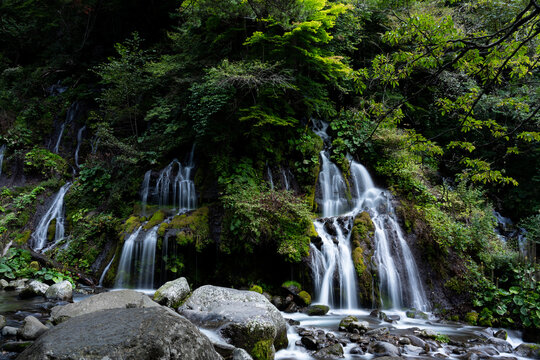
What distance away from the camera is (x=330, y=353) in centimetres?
483

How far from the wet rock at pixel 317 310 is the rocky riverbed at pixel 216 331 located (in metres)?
0.02

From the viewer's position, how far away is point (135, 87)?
11.9 metres

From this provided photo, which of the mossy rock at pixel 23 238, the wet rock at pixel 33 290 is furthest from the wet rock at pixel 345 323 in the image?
the mossy rock at pixel 23 238

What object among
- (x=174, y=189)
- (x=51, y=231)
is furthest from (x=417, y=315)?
(x=51, y=231)

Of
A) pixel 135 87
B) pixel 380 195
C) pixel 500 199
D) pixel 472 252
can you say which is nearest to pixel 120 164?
pixel 135 87

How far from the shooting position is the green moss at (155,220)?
902 centimetres

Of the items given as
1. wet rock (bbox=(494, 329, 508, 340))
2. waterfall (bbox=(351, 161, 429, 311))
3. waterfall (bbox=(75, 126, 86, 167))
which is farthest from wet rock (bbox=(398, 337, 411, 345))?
waterfall (bbox=(75, 126, 86, 167))

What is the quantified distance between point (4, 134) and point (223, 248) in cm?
1249

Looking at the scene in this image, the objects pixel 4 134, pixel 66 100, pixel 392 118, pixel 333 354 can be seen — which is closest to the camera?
pixel 392 118

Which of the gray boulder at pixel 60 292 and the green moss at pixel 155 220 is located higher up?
the green moss at pixel 155 220

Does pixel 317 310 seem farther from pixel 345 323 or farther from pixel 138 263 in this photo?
pixel 138 263

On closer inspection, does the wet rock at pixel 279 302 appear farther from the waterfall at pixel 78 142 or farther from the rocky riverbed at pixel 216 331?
the waterfall at pixel 78 142

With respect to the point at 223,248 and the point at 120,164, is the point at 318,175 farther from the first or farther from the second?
the point at 120,164

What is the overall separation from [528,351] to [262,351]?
4.58 metres
